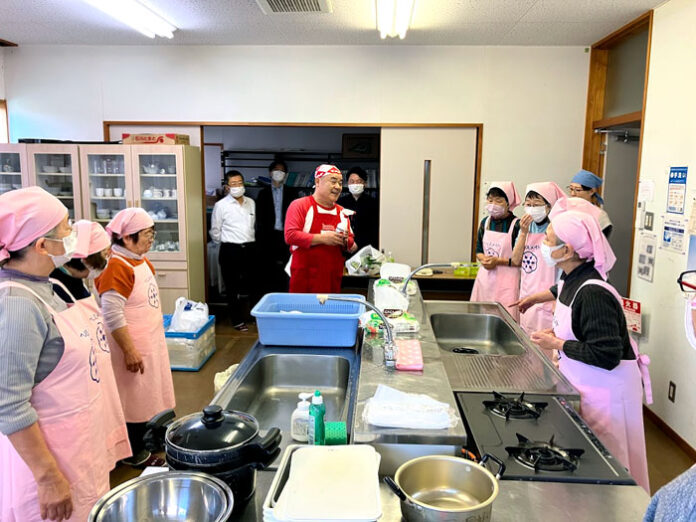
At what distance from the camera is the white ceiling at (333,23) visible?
3.68 meters

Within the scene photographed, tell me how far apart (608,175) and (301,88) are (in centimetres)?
293

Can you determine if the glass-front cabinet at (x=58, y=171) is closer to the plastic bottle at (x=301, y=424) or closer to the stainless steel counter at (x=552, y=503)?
the plastic bottle at (x=301, y=424)

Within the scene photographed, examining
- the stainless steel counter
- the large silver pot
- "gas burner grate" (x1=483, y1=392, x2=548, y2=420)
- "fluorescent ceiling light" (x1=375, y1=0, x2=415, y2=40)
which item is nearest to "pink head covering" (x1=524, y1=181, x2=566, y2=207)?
"fluorescent ceiling light" (x1=375, y1=0, x2=415, y2=40)

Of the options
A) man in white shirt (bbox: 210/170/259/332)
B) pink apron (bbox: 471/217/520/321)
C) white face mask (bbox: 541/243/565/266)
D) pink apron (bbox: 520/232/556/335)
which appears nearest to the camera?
white face mask (bbox: 541/243/565/266)

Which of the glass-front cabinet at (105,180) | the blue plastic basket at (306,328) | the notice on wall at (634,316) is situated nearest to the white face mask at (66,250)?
the blue plastic basket at (306,328)

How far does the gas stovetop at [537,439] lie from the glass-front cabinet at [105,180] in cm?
414

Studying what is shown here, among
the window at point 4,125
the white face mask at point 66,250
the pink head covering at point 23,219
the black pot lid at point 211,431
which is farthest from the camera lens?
the window at point 4,125

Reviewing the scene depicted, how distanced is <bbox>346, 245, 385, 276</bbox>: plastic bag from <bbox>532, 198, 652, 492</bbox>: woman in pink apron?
258 centimetres

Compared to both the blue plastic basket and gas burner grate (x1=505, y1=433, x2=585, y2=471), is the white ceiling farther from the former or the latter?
gas burner grate (x1=505, y1=433, x2=585, y2=471)

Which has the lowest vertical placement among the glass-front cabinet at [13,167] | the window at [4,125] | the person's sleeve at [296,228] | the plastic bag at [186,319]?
the plastic bag at [186,319]

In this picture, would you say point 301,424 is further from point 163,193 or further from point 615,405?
point 163,193

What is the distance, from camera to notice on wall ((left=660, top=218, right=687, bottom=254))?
3.10 metres

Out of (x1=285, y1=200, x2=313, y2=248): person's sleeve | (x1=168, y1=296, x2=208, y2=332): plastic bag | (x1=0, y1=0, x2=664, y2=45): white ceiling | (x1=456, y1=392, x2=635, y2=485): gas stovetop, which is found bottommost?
(x1=168, y1=296, x2=208, y2=332): plastic bag

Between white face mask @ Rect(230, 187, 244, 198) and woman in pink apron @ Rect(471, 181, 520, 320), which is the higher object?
white face mask @ Rect(230, 187, 244, 198)
